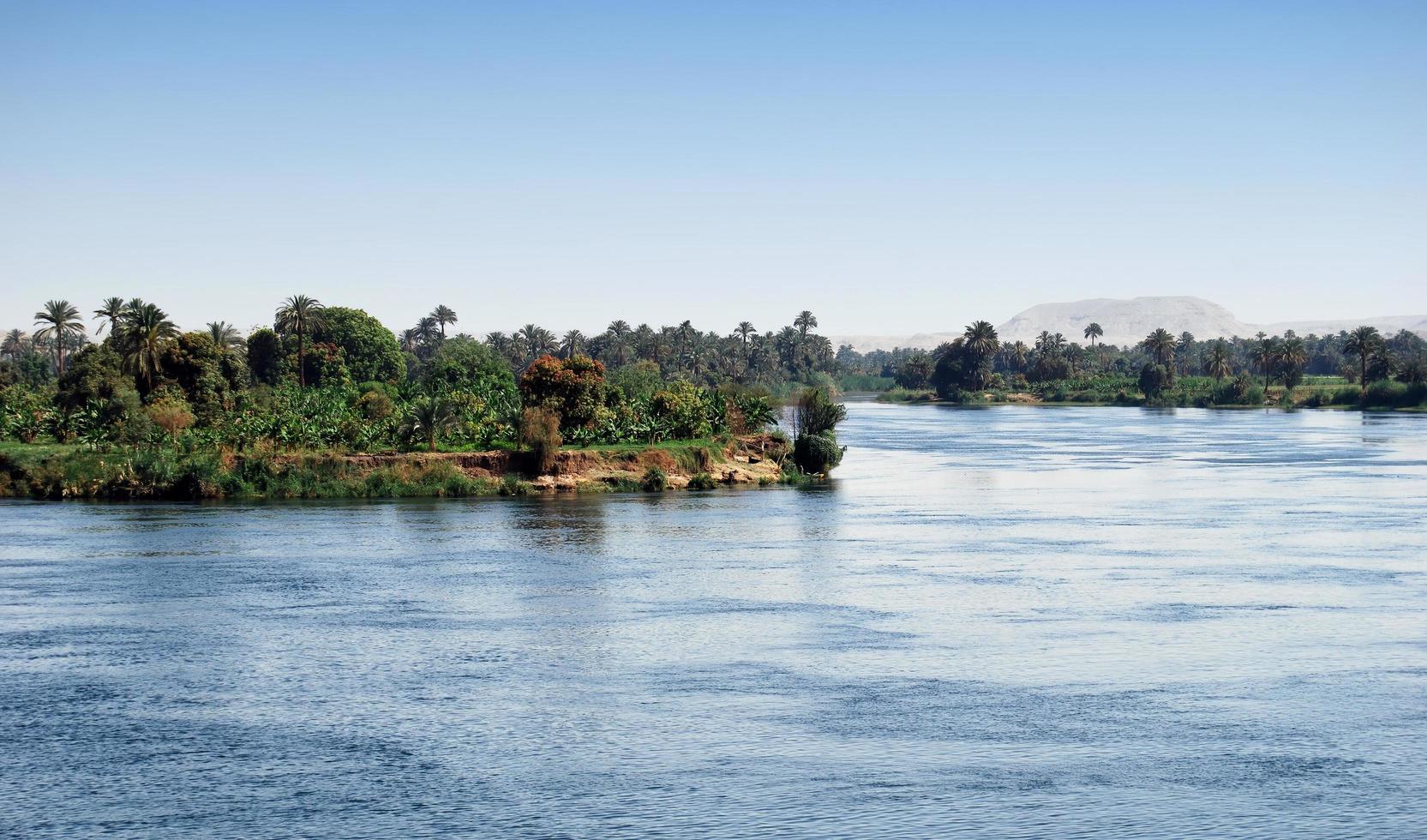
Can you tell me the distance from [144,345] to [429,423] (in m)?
27.5

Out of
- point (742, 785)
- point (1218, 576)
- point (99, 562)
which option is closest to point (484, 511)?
point (99, 562)

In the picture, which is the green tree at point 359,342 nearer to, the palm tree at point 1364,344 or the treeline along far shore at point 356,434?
the treeline along far shore at point 356,434

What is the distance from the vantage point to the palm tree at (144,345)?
8956cm

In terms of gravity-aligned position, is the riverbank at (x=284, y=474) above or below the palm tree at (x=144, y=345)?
below

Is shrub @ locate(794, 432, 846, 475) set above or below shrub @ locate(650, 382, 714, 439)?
below

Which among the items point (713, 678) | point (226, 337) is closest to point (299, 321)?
point (226, 337)

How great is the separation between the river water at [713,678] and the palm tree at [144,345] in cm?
3013

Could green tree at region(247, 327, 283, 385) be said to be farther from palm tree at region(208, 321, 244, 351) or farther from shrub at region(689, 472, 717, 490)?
shrub at region(689, 472, 717, 490)

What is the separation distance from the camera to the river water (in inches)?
858

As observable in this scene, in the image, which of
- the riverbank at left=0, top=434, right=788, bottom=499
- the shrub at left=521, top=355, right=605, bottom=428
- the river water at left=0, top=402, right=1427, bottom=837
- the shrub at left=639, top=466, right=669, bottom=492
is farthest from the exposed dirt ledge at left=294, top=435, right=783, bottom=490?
the river water at left=0, top=402, right=1427, bottom=837

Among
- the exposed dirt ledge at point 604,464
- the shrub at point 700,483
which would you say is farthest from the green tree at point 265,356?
the shrub at point 700,483

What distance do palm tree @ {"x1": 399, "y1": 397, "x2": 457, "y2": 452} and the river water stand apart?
15.7 metres

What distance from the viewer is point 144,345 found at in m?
90.2

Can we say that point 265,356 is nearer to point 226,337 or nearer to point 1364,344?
point 226,337
